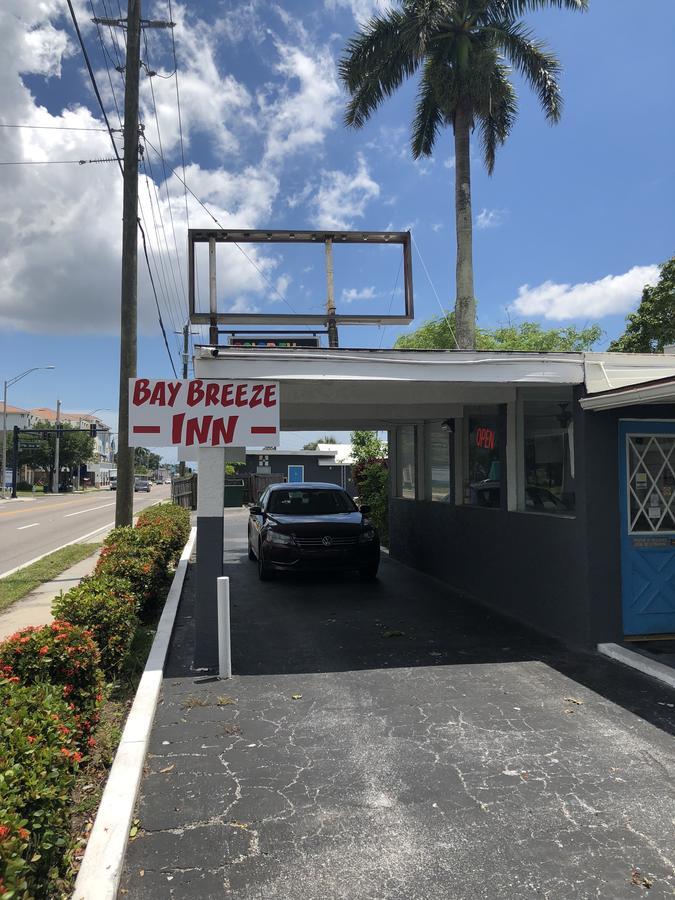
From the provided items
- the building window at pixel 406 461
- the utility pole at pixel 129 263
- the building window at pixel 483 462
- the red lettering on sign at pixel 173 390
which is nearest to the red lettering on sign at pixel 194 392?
the red lettering on sign at pixel 173 390

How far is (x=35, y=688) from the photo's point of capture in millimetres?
3449

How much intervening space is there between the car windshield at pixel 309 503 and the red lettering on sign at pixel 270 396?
472 cm

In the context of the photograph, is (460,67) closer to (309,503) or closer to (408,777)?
(309,503)

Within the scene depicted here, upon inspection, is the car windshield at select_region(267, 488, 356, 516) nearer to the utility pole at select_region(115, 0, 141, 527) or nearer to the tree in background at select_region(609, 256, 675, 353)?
the utility pole at select_region(115, 0, 141, 527)

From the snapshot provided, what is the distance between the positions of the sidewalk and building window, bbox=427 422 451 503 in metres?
5.65

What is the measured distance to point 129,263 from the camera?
11.3m

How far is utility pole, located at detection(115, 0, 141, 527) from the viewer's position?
36.4ft

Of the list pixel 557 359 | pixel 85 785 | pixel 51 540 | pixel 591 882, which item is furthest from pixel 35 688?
pixel 51 540

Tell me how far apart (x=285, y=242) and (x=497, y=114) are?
13.4 meters

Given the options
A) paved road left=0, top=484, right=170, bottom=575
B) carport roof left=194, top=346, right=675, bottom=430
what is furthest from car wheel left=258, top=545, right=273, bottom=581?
paved road left=0, top=484, right=170, bottom=575

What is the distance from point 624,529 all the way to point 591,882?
13.3 ft

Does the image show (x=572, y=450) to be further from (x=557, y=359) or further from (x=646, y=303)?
(x=646, y=303)

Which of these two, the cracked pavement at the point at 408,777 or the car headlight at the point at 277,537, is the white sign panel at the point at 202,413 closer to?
the cracked pavement at the point at 408,777

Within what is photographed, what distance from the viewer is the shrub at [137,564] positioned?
7047 millimetres
